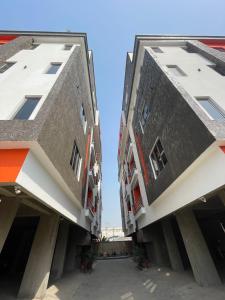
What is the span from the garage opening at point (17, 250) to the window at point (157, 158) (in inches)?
383

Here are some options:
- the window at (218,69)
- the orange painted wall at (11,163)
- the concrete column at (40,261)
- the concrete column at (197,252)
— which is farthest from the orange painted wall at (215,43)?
the concrete column at (40,261)

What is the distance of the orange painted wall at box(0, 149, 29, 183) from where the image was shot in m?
4.20

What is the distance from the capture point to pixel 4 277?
11.2 meters

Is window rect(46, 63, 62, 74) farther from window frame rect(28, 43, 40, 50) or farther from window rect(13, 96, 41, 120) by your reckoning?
window frame rect(28, 43, 40, 50)

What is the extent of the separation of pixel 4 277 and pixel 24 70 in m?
13.5

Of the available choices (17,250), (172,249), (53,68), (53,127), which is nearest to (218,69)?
(53,68)

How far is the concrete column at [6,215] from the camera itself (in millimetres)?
6270

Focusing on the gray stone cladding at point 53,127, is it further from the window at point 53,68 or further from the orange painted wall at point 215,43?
the orange painted wall at point 215,43

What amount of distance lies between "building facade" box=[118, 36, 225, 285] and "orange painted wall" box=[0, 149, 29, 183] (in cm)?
566

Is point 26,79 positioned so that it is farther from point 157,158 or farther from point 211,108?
point 211,108

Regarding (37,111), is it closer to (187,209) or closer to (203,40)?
(187,209)

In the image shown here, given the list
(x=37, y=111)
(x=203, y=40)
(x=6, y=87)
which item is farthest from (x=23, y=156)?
(x=203, y=40)

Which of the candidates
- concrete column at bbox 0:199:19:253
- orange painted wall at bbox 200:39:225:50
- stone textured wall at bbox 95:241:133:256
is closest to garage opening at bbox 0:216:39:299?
concrete column at bbox 0:199:19:253

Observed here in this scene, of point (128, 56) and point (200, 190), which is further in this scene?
point (128, 56)
